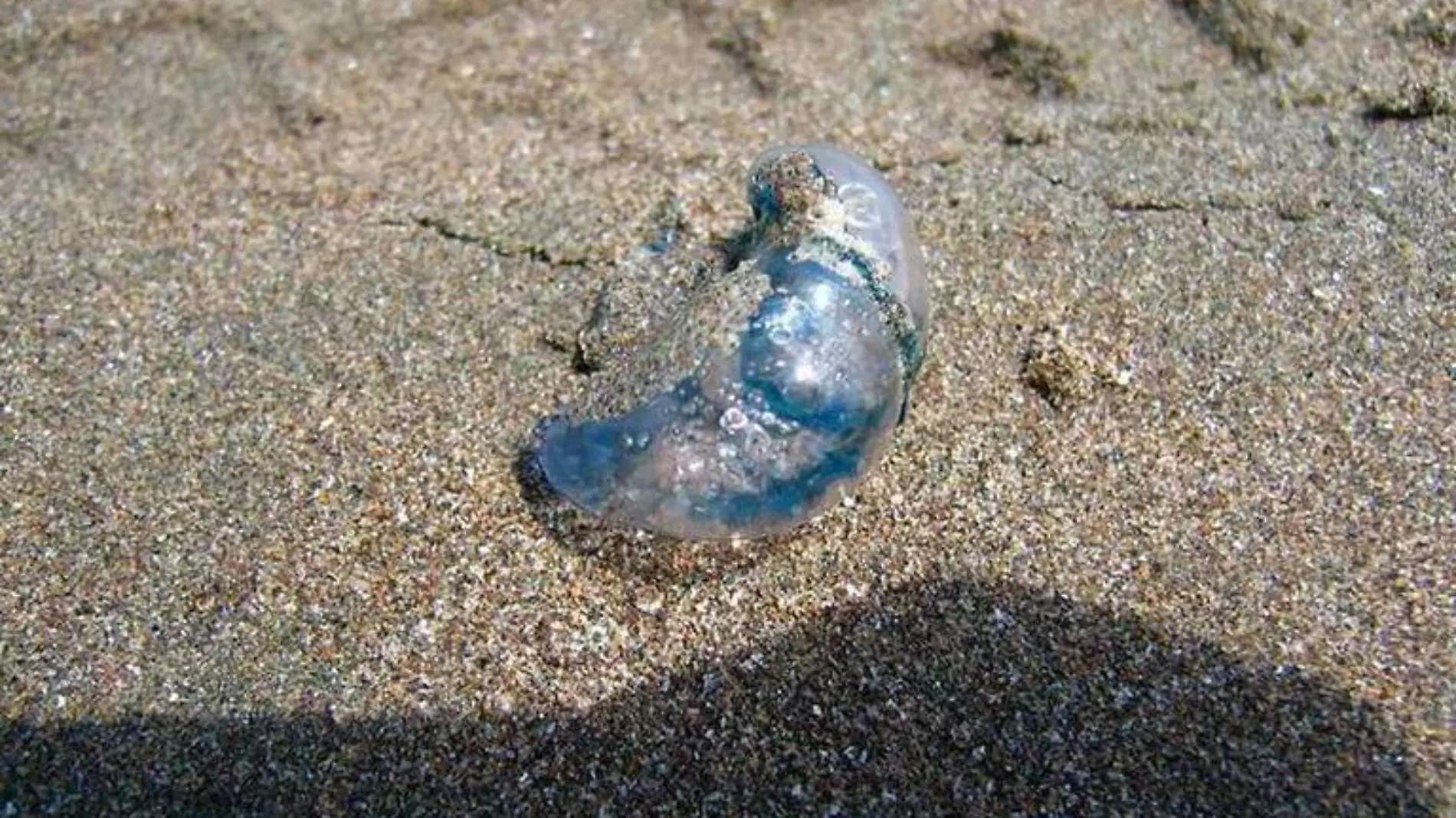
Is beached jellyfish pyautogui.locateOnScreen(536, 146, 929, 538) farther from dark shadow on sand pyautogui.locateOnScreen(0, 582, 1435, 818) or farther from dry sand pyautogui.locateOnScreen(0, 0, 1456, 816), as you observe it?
dark shadow on sand pyautogui.locateOnScreen(0, 582, 1435, 818)

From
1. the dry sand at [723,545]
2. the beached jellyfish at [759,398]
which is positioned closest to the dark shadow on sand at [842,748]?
the dry sand at [723,545]

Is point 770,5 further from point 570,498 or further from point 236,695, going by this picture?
point 236,695

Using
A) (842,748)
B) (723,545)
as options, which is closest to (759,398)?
(723,545)

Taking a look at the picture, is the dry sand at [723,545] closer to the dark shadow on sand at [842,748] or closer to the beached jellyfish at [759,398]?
the dark shadow on sand at [842,748]

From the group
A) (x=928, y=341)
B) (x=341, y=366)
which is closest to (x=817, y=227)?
(x=928, y=341)

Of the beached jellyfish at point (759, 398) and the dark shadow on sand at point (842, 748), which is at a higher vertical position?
the beached jellyfish at point (759, 398)

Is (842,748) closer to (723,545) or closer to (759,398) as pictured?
(723,545)
